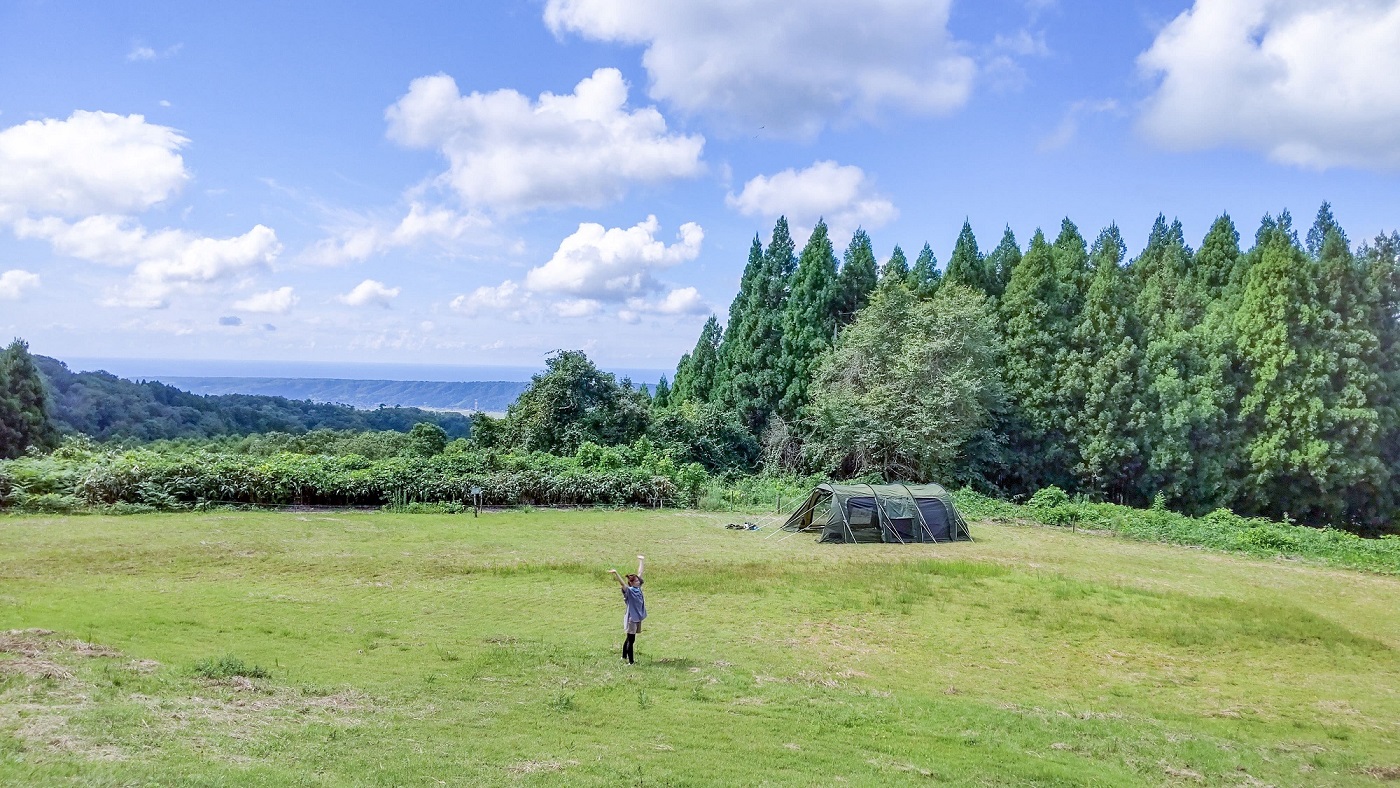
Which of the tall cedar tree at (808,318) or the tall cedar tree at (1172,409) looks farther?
the tall cedar tree at (808,318)

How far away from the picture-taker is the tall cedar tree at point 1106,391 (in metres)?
35.7

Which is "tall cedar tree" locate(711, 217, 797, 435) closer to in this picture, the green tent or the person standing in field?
the green tent

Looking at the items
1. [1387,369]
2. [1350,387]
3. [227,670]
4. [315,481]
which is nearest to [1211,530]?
[1350,387]

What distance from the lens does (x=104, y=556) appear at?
1758 centimetres

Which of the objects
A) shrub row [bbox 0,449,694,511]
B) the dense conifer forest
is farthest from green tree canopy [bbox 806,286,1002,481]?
shrub row [bbox 0,449,694,511]

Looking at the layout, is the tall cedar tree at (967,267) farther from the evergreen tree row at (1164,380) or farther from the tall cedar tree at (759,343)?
the tall cedar tree at (759,343)

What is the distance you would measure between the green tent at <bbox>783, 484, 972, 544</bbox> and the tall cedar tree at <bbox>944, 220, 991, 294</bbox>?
19087 mm

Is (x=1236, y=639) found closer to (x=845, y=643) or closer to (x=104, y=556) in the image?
(x=845, y=643)

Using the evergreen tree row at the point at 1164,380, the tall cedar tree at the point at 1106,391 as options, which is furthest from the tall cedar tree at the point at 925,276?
the tall cedar tree at the point at 1106,391

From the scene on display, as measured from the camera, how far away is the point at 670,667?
37.3 ft

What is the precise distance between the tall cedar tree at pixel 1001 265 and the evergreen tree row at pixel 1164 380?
4.86 ft

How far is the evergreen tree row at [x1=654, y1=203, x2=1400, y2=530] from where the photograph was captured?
3425 centimetres

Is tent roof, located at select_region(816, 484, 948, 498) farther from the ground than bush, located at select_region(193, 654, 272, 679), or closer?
farther from the ground

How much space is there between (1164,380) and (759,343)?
62.7 ft
